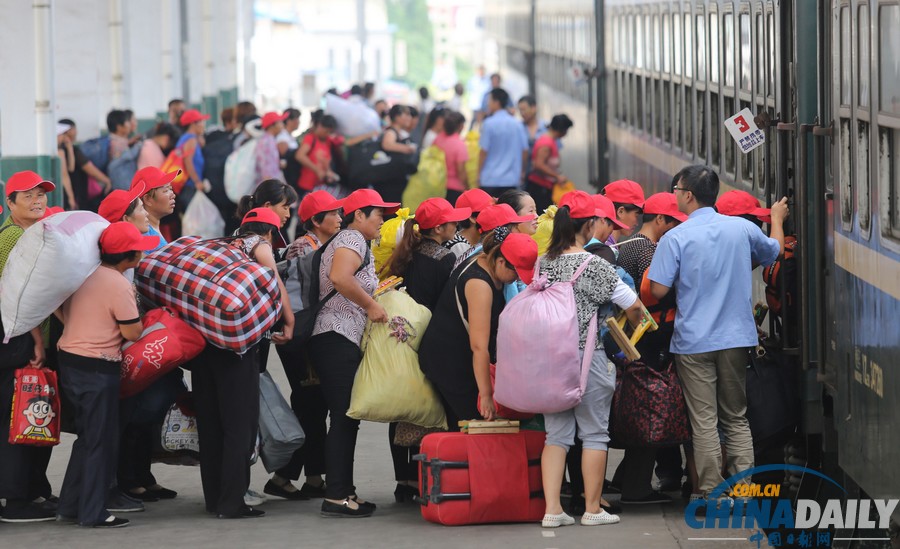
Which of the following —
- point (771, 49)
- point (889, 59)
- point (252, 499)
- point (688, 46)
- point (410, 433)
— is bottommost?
point (252, 499)

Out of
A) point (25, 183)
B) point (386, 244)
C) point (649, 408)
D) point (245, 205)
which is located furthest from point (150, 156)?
point (649, 408)

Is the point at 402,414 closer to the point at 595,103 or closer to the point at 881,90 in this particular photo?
the point at 881,90

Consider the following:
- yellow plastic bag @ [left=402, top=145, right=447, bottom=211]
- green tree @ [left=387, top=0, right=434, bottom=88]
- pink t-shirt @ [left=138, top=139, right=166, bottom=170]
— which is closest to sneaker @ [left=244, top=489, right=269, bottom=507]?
pink t-shirt @ [left=138, top=139, right=166, bottom=170]

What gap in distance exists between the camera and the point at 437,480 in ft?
24.6

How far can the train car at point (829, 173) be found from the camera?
604cm

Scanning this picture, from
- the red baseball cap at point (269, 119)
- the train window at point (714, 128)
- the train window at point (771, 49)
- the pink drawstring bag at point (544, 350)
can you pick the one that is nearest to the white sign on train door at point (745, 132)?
the train window at point (771, 49)

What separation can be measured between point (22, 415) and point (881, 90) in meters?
3.90

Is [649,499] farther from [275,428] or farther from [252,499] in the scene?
[252,499]

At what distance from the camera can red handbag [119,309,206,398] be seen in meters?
7.40

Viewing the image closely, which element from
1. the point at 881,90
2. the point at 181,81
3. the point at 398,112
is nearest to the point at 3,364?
the point at 881,90

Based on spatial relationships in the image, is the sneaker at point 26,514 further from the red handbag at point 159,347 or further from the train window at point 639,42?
the train window at point 639,42

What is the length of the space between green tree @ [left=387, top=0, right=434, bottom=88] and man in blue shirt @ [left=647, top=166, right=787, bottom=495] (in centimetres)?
8224

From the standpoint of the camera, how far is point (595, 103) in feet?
65.5

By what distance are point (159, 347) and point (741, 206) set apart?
280 cm
